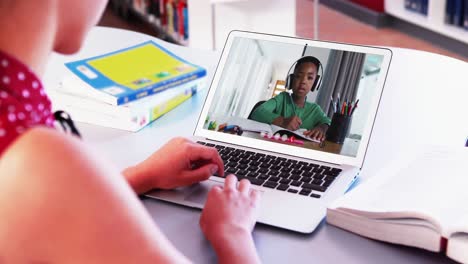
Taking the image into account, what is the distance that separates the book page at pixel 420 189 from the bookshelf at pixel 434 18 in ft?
9.95

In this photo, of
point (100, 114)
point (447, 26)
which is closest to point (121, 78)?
point (100, 114)

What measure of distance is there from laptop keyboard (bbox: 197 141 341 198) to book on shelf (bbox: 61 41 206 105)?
0.27 meters

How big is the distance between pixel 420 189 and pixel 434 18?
338 cm

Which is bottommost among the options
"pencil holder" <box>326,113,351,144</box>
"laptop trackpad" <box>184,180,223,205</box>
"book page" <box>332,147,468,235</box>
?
"laptop trackpad" <box>184,180,223,205</box>

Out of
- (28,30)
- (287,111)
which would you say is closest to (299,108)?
(287,111)

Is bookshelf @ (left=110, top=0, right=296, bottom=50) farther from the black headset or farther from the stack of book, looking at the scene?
the black headset

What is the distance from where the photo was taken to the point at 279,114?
1268mm

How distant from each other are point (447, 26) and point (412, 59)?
264 cm

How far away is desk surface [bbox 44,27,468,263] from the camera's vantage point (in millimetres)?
965

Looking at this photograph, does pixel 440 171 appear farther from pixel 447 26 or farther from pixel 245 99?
pixel 447 26

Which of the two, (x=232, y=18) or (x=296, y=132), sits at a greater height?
(x=232, y=18)

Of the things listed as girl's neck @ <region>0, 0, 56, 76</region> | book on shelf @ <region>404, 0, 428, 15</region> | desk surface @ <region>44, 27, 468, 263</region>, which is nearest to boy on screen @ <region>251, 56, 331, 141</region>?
desk surface @ <region>44, 27, 468, 263</region>

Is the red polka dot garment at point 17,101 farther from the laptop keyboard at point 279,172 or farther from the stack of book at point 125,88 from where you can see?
the stack of book at point 125,88

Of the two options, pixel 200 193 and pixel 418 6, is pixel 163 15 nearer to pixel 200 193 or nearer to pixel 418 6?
pixel 418 6
